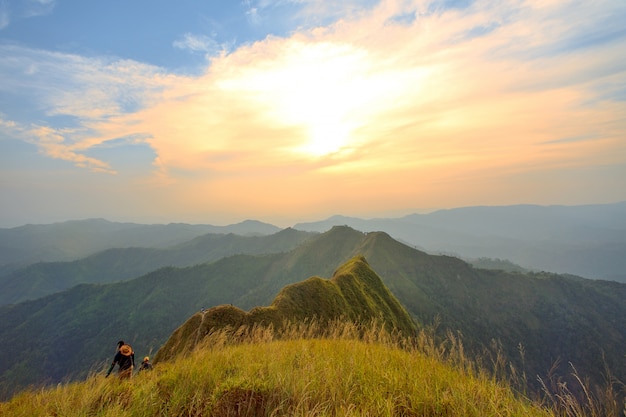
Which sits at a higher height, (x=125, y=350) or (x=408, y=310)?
(x=125, y=350)

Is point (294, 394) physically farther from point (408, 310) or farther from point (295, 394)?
point (408, 310)

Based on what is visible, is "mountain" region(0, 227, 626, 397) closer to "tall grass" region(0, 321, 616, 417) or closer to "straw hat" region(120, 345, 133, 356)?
"straw hat" region(120, 345, 133, 356)

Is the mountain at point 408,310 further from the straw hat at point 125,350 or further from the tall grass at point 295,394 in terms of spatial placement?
the tall grass at point 295,394

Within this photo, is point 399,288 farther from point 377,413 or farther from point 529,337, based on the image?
point 377,413

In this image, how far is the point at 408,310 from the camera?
105 meters

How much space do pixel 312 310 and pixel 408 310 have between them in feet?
291

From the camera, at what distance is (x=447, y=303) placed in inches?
4998

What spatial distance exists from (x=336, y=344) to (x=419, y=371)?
2649mm

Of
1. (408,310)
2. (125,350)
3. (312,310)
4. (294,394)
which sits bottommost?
(408,310)

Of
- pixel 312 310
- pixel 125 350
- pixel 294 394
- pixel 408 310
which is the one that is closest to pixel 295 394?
pixel 294 394

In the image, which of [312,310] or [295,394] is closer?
[295,394]

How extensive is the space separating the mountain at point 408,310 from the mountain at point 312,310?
6480cm

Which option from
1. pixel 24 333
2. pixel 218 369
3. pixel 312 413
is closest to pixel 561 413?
pixel 312 413

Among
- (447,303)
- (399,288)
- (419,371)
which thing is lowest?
(447,303)
